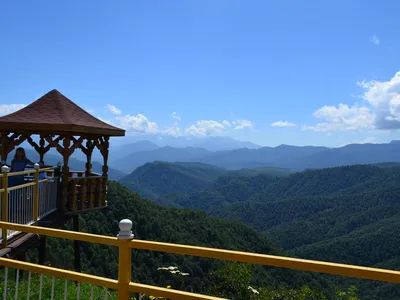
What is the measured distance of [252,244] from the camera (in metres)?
75.8

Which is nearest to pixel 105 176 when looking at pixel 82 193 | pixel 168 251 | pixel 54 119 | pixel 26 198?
pixel 82 193

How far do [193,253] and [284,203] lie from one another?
18034 centimetres

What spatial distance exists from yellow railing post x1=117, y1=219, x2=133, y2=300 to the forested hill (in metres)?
25.6

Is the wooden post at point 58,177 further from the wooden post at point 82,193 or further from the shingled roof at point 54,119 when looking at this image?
the shingled roof at point 54,119

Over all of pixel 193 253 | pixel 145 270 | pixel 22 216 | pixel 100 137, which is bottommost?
pixel 145 270

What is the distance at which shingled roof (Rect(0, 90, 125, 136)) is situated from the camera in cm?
968

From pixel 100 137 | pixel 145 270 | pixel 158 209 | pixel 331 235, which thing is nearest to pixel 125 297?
pixel 100 137

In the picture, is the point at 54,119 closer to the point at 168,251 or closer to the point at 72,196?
the point at 72,196

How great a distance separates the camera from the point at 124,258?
3.04 meters

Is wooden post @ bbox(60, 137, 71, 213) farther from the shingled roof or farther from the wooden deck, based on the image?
the wooden deck

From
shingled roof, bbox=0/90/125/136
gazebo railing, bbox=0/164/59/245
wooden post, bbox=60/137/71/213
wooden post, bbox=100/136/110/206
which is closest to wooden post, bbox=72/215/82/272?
wooden post, bbox=100/136/110/206

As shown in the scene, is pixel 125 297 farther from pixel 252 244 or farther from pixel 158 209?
pixel 252 244

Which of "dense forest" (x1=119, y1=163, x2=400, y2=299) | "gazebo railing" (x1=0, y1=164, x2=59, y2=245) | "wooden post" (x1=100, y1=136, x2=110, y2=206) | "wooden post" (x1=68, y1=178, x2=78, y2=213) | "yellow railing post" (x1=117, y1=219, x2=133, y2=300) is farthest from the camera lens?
"dense forest" (x1=119, y1=163, x2=400, y2=299)

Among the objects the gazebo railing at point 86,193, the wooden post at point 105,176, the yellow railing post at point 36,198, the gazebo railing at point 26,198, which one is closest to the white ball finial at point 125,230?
the gazebo railing at point 26,198
